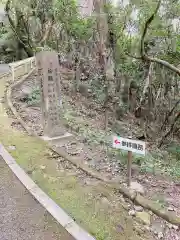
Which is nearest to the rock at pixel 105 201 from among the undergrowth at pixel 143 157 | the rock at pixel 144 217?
the rock at pixel 144 217

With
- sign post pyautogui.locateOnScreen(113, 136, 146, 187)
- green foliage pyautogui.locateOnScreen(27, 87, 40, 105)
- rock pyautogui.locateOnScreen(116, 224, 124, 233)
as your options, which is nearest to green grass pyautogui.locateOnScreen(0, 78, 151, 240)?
rock pyautogui.locateOnScreen(116, 224, 124, 233)

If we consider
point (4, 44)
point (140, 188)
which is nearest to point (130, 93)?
point (140, 188)

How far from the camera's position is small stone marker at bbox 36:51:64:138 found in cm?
627

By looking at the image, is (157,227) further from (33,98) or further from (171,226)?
(33,98)

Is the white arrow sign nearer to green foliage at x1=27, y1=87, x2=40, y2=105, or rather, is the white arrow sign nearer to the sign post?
the sign post

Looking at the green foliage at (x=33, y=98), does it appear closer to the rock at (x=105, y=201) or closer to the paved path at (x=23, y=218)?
the paved path at (x=23, y=218)

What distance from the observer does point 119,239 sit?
3.49 meters

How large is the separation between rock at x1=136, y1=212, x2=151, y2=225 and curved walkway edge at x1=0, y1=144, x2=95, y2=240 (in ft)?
2.92

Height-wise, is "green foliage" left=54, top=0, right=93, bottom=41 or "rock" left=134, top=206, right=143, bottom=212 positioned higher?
"green foliage" left=54, top=0, right=93, bottom=41

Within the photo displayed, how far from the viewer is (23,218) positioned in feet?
12.4

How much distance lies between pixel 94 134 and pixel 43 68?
97.0 inches

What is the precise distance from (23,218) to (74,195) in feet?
2.97

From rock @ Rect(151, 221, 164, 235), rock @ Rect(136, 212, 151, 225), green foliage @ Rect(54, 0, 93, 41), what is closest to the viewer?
rock @ Rect(151, 221, 164, 235)

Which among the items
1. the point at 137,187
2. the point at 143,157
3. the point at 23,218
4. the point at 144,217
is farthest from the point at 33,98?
the point at 144,217
